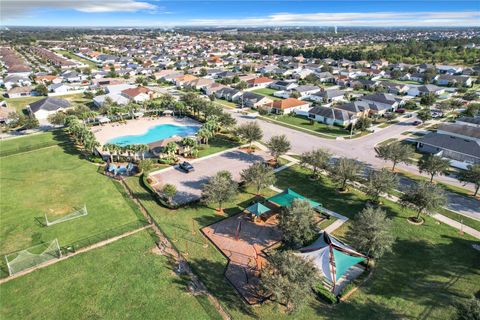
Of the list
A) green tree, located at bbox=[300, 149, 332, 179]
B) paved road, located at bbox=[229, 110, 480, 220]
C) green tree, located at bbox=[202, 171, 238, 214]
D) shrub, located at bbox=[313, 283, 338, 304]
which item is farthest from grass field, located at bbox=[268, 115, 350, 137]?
shrub, located at bbox=[313, 283, 338, 304]

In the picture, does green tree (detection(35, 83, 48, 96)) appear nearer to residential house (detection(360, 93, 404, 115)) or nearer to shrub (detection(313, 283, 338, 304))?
residential house (detection(360, 93, 404, 115))

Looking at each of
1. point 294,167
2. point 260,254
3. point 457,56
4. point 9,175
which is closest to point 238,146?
point 294,167

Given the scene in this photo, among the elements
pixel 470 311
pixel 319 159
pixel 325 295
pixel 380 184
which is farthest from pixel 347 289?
pixel 319 159

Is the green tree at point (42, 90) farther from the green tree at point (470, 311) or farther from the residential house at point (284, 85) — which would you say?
the green tree at point (470, 311)

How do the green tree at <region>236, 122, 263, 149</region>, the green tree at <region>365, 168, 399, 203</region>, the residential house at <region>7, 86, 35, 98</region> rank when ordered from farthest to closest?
the residential house at <region>7, 86, 35, 98</region>
the green tree at <region>236, 122, 263, 149</region>
the green tree at <region>365, 168, 399, 203</region>

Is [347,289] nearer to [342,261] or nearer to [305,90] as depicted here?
[342,261]

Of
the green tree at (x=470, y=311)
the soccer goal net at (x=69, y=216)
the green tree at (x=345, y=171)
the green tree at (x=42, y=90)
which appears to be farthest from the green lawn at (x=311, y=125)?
the green tree at (x=42, y=90)
